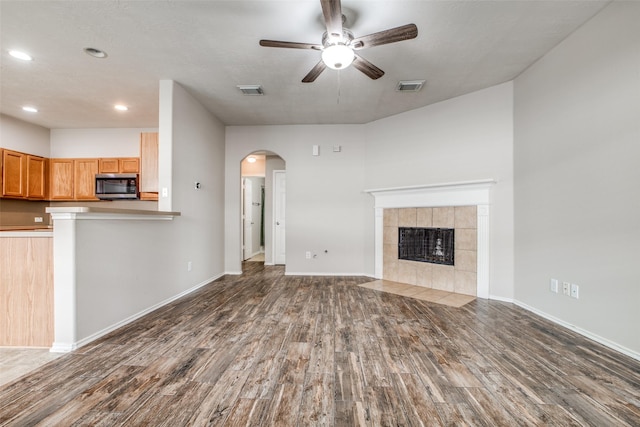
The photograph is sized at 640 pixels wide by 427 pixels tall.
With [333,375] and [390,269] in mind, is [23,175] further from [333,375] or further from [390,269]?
[390,269]

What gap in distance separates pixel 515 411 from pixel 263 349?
5.43ft

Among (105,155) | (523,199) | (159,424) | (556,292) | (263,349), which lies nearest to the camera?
(159,424)

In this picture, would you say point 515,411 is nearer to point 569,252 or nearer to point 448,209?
point 569,252

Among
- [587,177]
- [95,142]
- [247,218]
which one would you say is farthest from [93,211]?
[247,218]

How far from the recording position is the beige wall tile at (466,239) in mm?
3602

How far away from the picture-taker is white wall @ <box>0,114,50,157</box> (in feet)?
14.7

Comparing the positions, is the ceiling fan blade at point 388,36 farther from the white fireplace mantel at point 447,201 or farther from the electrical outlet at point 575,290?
the electrical outlet at point 575,290

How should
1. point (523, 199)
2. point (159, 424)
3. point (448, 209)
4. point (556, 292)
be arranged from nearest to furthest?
point (159, 424) < point (556, 292) < point (523, 199) < point (448, 209)

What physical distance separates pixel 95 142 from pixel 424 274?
6479mm

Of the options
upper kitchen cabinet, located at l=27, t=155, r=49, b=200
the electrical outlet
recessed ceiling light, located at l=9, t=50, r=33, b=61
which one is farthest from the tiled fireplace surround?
upper kitchen cabinet, located at l=27, t=155, r=49, b=200

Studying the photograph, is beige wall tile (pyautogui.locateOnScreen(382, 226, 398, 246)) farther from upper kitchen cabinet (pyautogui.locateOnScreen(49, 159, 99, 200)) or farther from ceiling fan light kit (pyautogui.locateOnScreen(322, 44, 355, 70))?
upper kitchen cabinet (pyautogui.locateOnScreen(49, 159, 99, 200))

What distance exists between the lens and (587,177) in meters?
2.38

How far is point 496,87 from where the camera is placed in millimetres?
3473

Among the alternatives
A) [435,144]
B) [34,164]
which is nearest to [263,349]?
[435,144]
